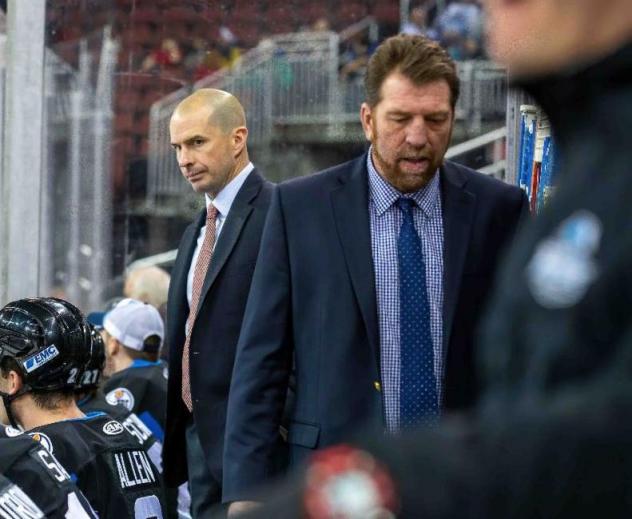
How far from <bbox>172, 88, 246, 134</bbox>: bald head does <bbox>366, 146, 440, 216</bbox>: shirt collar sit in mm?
1579

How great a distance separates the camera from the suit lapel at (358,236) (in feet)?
10.5

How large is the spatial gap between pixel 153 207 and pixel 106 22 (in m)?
1.16

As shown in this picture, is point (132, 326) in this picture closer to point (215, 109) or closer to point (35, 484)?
point (215, 109)

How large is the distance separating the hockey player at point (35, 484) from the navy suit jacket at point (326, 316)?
1.23 feet

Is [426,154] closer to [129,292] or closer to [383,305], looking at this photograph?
[383,305]

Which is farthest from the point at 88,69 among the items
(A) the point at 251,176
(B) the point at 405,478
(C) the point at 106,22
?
(B) the point at 405,478

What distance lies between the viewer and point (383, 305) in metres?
3.22

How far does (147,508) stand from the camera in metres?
3.83

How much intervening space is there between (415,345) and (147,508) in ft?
3.44

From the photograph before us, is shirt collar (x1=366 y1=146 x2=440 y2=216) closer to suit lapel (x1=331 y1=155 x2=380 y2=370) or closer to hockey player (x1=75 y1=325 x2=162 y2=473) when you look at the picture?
suit lapel (x1=331 y1=155 x2=380 y2=370)

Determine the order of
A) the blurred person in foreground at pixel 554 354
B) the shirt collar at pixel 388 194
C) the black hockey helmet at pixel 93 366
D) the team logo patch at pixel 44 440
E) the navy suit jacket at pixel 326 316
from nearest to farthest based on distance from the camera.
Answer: the blurred person in foreground at pixel 554 354 → the navy suit jacket at pixel 326 316 → the shirt collar at pixel 388 194 → the team logo patch at pixel 44 440 → the black hockey helmet at pixel 93 366

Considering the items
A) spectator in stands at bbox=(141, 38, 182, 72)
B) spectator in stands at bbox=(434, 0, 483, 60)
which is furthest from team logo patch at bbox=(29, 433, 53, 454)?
spectator in stands at bbox=(434, 0, 483, 60)

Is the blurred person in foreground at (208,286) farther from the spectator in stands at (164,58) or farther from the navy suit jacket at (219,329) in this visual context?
the spectator in stands at (164,58)

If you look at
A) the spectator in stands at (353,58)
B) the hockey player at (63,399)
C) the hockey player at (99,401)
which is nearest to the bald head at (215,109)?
the hockey player at (99,401)
